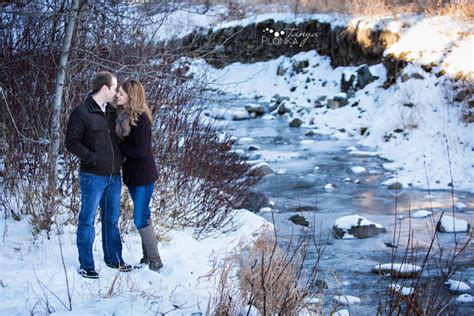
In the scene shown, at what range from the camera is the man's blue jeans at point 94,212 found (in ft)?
18.2

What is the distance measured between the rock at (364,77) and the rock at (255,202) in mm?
11341

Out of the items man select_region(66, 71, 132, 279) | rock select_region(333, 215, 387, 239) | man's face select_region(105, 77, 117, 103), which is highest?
man's face select_region(105, 77, 117, 103)

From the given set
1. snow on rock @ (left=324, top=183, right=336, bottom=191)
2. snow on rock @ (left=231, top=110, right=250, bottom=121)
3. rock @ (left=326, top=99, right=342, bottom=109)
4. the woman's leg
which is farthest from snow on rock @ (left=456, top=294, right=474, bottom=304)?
snow on rock @ (left=231, top=110, right=250, bottom=121)

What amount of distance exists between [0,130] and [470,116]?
1114 cm

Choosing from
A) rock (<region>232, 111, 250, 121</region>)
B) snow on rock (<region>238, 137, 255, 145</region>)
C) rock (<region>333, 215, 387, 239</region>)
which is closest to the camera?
rock (<region>333, 215, 387, 239</region>)

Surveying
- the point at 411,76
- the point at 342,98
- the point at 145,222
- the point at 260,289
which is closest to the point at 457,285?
the point at 260,289

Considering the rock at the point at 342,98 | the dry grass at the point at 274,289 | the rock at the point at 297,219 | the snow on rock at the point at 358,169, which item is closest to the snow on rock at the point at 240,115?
the rock at the point at 342,98

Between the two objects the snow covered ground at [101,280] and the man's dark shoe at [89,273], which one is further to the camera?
the man's dark shoe at [89,273]

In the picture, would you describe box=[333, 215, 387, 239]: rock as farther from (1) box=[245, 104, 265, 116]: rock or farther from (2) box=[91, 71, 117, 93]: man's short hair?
(1) box=[245, 104, 265, 116]: rock

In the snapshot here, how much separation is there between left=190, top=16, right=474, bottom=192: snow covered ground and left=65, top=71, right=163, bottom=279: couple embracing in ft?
21.7

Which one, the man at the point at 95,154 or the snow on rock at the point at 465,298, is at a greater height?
the man at the point at 95,154

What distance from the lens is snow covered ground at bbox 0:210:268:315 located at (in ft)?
16.5

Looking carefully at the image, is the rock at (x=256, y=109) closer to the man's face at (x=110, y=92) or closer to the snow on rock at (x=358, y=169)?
the snow on rock at (x=358, y=169)

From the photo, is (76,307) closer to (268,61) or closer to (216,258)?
(216,258)
